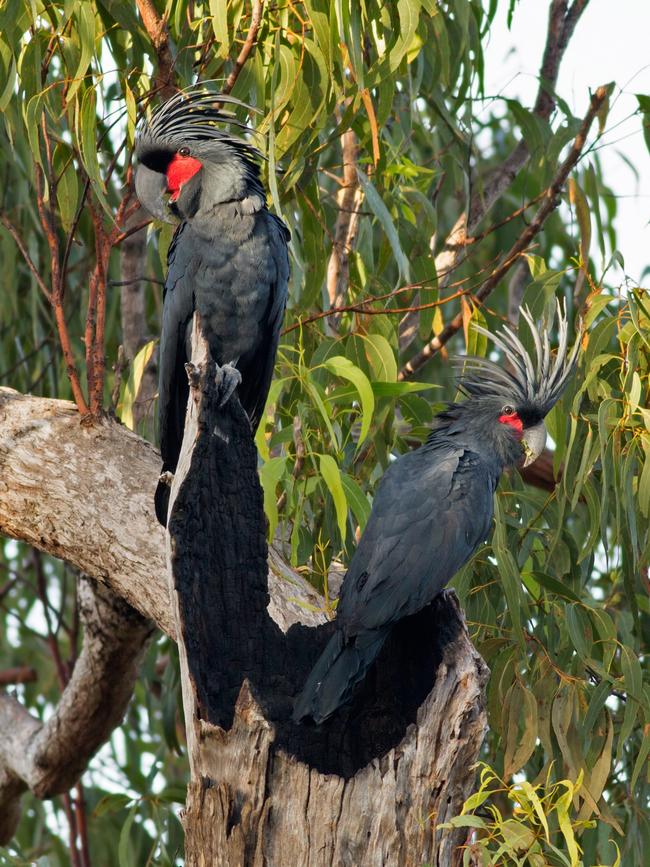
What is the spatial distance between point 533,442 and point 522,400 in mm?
92

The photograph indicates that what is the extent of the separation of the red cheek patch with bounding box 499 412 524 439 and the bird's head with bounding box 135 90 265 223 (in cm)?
69

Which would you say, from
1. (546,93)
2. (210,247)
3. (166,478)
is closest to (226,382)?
(166,478)

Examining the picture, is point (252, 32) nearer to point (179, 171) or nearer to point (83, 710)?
point (179, 171)

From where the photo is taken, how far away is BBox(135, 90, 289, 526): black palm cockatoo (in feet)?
7.84

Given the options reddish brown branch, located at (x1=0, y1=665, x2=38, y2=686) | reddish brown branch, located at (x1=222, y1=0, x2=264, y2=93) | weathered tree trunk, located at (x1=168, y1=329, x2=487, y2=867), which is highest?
reddish brown branch, located at (x1=222, y1=0, x2=264, y2=93)

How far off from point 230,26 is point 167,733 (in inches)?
71.3

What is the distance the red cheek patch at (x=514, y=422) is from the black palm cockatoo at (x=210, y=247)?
0.52 metres

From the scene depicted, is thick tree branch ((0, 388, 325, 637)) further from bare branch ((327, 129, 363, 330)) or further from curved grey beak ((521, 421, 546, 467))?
bare branch ((327, 129, 363, 330))

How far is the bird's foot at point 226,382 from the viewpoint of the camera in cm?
189

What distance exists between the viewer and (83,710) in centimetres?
298

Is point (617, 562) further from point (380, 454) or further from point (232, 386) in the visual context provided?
point (232, 386)

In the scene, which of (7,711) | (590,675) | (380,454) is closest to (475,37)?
(380,454)

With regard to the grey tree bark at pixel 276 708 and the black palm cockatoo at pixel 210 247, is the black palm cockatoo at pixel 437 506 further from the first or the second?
the black palm cockatoo at pixel 210 247

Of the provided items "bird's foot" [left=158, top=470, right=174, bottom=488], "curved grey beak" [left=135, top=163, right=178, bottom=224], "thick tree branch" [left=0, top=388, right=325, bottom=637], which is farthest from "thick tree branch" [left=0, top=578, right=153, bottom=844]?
"curved grey beak" [left=135, top=163, right=178, bottom=224]
